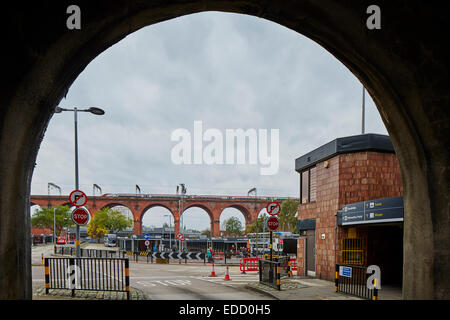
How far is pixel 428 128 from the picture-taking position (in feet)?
13.9

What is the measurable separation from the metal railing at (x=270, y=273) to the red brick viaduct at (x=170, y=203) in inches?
2343

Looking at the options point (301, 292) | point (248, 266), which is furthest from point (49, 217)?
point (301, 292)

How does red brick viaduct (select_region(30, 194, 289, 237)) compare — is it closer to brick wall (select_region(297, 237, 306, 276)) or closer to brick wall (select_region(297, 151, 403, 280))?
brick wall (select_region(297, 237, 306, 276))

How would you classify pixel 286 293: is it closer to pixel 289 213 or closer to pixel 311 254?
pixel 311 254

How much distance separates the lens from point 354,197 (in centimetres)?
1491

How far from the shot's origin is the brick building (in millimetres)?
14078

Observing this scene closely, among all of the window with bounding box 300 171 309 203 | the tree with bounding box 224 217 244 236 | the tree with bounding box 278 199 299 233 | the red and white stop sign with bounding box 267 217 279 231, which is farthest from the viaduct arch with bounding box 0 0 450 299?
the tree with bounding box 224 217 244 236

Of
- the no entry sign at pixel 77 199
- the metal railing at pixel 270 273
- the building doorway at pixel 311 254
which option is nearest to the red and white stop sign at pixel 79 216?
the no entry sign at pixel 77 199

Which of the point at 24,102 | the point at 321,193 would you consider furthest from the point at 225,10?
the point at 321,193

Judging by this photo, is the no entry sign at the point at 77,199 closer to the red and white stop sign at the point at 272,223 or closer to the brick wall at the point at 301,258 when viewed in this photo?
the red and white stop sign at the point at 272,223

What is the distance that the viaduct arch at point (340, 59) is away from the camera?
11.2ft

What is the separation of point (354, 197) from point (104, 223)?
222 ft

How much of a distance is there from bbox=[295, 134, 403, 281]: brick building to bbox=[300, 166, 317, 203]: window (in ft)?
2.53

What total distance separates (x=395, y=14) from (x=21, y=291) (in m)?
5.45
